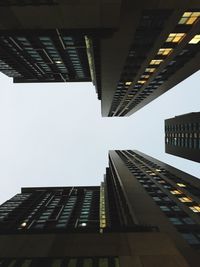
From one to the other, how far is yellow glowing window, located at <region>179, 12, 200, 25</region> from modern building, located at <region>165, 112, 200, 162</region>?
6679 cm

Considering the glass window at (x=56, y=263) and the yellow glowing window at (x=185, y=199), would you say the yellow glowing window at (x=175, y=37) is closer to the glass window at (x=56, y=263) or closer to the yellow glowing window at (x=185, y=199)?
the yellow glowing window at (x=185, y=199)

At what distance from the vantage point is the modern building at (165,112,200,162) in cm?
10706

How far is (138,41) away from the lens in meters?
48.2

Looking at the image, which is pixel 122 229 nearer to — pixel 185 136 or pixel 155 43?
pixel 155 43

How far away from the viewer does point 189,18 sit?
132 feet

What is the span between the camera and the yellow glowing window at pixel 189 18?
38938 mm

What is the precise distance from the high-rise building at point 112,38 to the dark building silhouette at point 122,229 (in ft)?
58.1

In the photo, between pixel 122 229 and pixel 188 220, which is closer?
pixel 122 229

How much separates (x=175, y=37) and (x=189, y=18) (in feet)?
20.6

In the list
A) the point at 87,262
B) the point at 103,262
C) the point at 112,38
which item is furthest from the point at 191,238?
the point at 112,38

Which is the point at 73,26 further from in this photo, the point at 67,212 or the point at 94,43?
the point at 67,212

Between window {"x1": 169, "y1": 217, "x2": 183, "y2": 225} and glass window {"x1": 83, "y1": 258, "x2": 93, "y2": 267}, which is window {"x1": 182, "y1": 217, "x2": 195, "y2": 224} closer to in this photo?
window {"x1": 169, "y1": 217, "x2": 183, "y2": 225}

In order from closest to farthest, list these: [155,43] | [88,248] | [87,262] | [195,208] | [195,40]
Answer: [87,262]
[88,248]
[195,40]
[155,43]
[195,208]

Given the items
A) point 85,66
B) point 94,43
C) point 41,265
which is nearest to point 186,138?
point 85,66
